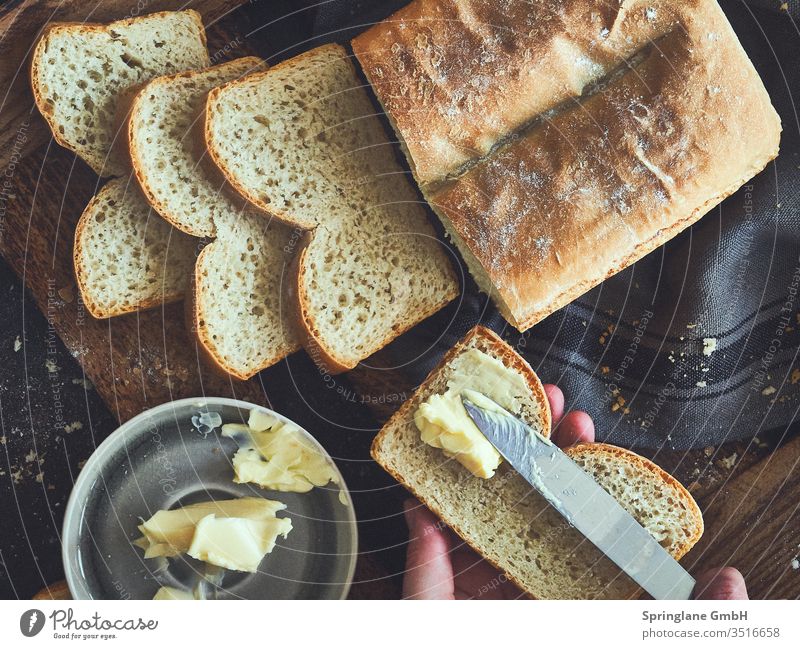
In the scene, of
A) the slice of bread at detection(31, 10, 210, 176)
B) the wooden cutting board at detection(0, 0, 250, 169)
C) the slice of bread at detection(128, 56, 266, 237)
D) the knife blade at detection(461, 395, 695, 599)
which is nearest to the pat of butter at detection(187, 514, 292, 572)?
the knife blade at detection(461, 395, 695, 599)

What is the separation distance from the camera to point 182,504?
1513 mm

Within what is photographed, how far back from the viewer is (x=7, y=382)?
1549mm

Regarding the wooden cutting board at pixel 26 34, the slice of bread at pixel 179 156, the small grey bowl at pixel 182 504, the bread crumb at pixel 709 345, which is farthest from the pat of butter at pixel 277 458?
the bread crumb at pixel 709 345

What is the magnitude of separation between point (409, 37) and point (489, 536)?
97 centimetres

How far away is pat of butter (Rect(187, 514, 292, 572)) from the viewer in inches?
55.8

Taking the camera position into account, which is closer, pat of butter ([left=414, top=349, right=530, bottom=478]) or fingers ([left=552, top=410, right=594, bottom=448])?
pat of butter ([left=414, top=349, right=530, bottom=478])

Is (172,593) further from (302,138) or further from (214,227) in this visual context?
(302,138)

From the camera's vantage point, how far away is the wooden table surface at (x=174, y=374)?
1554 millimetres

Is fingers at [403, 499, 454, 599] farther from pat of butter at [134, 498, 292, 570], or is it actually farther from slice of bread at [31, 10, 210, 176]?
slice of bread at [31, 10, 210, 176]

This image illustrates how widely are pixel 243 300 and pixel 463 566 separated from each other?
2.29 ft

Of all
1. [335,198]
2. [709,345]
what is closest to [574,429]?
[709,345]
